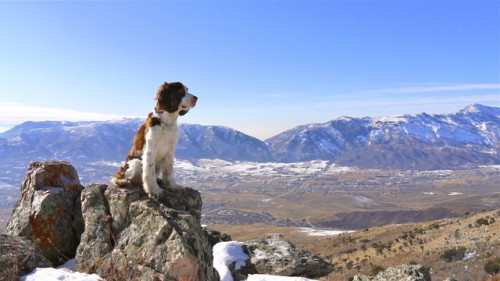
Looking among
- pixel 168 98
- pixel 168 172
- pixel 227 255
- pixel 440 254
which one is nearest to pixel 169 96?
pixel 168 98

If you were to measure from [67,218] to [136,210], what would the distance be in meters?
3.10

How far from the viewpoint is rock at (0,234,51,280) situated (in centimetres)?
614

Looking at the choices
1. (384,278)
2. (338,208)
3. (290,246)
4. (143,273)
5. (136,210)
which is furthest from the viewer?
(338,208)

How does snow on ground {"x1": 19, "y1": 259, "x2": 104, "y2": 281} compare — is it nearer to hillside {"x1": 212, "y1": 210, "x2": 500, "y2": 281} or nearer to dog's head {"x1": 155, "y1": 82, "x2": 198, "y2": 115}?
dog's head {"x1": 155, "y1": 82, "x2": 198, "y2": 115}

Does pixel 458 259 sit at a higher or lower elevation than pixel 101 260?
lower

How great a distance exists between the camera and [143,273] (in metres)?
6.25

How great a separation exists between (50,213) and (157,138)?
3.77 m

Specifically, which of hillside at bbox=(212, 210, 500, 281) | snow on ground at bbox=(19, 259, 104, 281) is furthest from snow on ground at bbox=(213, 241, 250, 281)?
hillside at bbox=(212, 210, 500, 281)

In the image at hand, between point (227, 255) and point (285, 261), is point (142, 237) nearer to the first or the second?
point (227, 255)

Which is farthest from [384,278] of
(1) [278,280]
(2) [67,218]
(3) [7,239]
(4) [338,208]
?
(4) [338,208]

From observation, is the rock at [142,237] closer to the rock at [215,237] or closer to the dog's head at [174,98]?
the dog's head at [174,98]

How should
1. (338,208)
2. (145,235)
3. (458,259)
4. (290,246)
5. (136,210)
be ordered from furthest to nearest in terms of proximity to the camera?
(338,208), (458,259), (290,246), (136,210), (145,235)

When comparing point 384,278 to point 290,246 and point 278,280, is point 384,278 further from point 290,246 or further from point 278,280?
point 290,246

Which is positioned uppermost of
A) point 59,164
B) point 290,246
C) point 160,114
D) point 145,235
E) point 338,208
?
point 160,114
